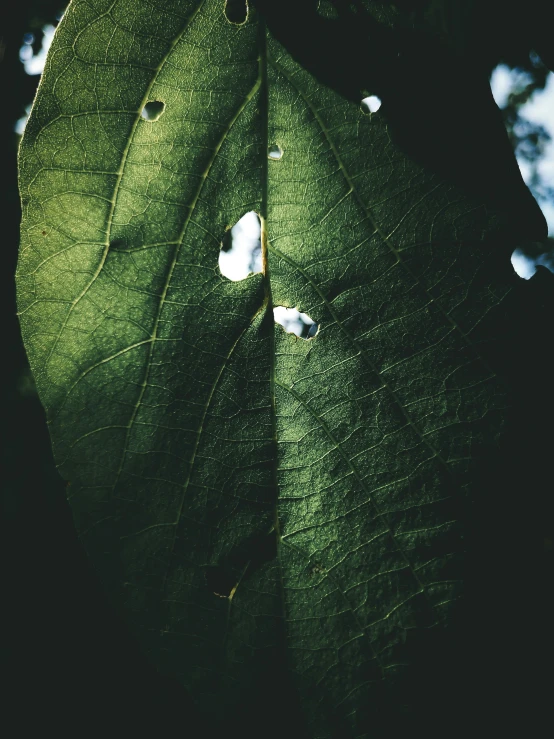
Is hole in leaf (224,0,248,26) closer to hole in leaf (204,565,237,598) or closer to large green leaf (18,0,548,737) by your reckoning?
large green leaf (18,0,548,737)

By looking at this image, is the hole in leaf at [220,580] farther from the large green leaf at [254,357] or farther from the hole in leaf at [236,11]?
the hole in leaf at [236,11]

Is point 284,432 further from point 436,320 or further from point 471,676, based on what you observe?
point 471,676

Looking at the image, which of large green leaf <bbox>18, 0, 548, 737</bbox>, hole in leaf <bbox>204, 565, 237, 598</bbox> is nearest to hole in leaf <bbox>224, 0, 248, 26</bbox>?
large green leaf <bbox>18, 0, 548, 737</bbox>

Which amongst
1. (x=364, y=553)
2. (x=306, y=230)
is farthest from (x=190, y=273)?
(x=364, y=553)

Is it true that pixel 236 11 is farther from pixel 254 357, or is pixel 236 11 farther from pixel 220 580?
pixel 220 580

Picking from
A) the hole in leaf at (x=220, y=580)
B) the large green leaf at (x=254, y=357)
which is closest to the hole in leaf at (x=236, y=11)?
the large green leaf at (x=254, y=357)

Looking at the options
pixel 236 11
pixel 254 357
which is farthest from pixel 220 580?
pixel 236 11
